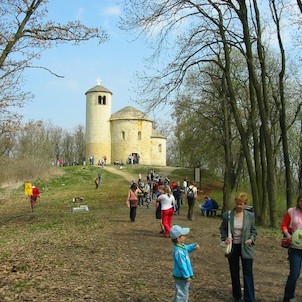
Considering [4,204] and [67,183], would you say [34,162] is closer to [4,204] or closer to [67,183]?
[67,183]

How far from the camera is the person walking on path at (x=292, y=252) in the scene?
22.3 feet

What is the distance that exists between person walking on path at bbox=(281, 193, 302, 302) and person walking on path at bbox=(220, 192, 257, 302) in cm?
55

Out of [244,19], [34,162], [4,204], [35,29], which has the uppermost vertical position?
[244,19]

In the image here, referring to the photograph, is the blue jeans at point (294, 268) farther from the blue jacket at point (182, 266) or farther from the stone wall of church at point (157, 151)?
the stone wall of church at point (157, 151)

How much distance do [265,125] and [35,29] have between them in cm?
1008

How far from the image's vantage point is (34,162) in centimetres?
5056

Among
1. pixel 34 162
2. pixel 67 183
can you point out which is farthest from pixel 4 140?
pixel 34 162

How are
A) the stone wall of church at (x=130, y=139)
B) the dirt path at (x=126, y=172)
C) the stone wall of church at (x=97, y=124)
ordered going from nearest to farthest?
the dirt path at (x=126, y=172), the stone wall of church at (x=130, y=139), the stone wall of church at (x=97, y=124)

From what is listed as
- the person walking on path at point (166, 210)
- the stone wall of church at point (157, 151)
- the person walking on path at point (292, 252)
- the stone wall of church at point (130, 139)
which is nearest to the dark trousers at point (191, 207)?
the person walking on path at point (166, 210)

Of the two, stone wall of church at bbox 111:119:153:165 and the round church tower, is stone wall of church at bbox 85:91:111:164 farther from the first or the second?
stone wall of church at bbox 111:119:153:165

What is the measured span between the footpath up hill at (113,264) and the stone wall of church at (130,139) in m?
51.8

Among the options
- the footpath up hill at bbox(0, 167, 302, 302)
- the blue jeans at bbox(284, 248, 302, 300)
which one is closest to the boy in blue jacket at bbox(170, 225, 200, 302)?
the footpath up hill at bbox(0, 167, 302, 302)

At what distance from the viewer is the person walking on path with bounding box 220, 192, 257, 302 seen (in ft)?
Result: 22.5

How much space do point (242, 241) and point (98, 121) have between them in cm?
6478
